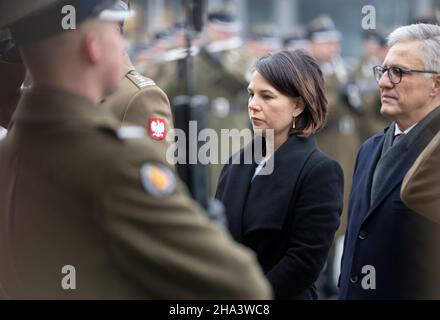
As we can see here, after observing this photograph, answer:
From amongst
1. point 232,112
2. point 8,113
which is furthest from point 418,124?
point 232,112

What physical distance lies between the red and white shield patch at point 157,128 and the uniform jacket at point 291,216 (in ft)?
1.06

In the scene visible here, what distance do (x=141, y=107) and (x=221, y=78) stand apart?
5605 millimetres

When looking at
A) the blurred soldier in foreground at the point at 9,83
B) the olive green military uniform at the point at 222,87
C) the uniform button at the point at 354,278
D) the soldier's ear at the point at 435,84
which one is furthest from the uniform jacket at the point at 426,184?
the olive green military uniform at the point at 222,87

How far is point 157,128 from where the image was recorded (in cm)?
307

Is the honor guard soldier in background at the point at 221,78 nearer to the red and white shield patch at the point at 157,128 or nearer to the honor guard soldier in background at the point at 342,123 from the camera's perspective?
the honor guard soldier in background at the point at 342,123

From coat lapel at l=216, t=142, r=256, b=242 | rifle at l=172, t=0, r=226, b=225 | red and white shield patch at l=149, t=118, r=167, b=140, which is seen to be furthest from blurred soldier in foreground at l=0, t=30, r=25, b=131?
rifle at l=172, t=0, r=226, b=225

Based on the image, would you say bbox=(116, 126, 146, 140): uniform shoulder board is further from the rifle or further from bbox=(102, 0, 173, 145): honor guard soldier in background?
bbox=(102, 0, 173, 145): honor guard soldier in background

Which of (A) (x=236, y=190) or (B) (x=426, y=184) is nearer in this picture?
(B) (x=426, y=184)

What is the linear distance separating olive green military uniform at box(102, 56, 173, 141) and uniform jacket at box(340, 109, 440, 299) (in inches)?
30.8

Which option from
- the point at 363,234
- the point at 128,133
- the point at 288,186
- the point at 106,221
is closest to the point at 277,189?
the point at 288,186

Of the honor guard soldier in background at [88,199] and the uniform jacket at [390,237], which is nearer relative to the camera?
the honor guard soldier in background at [88,199]

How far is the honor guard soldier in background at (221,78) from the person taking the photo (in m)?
8.22

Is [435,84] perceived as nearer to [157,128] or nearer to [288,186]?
[288,186]
